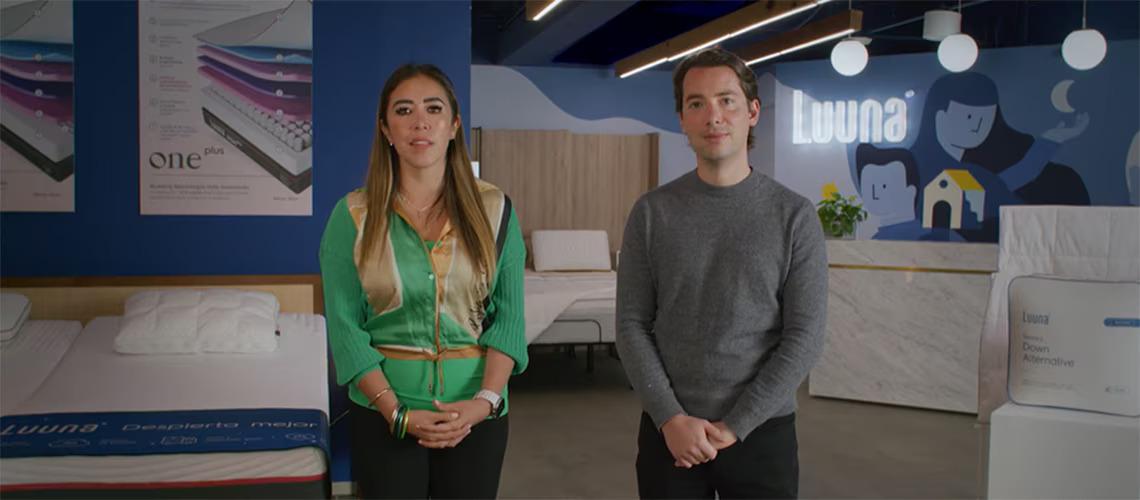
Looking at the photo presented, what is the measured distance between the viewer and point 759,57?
8.26 metres

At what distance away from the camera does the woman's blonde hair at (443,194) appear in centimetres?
194

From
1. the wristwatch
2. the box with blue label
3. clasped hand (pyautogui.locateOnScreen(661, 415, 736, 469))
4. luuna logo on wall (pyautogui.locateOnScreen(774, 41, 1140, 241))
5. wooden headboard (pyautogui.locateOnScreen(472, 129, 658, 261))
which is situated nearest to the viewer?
clasped hand (pyautogui.locateOnScreen(661, 415, 736, 469))

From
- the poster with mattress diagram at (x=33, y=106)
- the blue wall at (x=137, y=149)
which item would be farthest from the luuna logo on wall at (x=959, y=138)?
the poster with mattress diagram at (x=33, y=106)

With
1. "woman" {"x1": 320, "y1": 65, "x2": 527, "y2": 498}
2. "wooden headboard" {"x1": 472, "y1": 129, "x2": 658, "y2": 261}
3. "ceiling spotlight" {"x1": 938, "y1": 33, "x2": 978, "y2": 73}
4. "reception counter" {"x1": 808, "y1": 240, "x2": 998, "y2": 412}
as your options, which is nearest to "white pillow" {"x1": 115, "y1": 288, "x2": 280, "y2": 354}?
"woman" {"x1": 320, "y1": 65, "x2": 527, "y2": 498}

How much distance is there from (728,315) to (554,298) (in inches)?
170

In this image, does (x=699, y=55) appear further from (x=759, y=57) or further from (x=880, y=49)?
(x=880, y=49)

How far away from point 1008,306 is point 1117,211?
511 millimetres

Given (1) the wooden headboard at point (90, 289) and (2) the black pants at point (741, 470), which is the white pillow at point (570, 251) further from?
(2) the black pants at point (741, 470)

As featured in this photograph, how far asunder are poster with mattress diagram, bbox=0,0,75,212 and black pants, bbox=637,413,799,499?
3392mm

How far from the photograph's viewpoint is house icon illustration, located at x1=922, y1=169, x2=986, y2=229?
8.77m

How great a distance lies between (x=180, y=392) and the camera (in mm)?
3117

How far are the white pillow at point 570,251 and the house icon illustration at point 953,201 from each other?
342cm

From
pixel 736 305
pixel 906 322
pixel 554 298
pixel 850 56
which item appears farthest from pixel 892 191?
pixel 736 305

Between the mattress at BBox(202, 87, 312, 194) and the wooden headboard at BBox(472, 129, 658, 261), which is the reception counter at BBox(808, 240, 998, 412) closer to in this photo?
the wooden headboard at BBox(472, 129, 658, 261)
